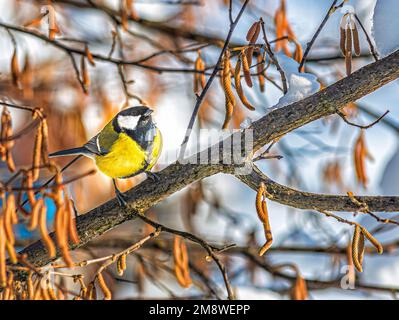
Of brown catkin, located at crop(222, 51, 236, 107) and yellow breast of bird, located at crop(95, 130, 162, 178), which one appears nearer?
brown catkin, located at crop(222, 51, 236, 107)

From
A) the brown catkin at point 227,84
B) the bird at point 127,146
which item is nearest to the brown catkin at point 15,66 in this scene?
the bird at point 127,146

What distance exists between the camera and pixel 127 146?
1344 mm

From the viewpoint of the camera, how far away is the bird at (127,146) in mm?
1317

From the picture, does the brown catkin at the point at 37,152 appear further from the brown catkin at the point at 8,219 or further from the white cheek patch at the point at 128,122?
the white cheek patch at the point at 128,122

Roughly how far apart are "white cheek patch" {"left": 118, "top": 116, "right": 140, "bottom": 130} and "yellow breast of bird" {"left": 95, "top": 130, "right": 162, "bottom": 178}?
0.10 ft

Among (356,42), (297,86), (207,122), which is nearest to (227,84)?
(297,86)

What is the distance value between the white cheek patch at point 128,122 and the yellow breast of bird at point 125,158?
0.03 meters

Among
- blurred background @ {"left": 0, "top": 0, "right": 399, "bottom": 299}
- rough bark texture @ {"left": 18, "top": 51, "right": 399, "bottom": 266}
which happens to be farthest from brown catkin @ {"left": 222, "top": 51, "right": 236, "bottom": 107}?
blurred background @ {"left": 0, "top": 0, "right": 399, "bottom": 299}

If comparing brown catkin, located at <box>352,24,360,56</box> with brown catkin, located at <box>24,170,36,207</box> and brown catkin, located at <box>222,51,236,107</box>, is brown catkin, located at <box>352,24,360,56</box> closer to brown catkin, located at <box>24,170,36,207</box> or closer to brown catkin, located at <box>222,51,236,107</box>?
brown catkin, located at <box>222,51,236,107</box>

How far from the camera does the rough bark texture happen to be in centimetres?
101

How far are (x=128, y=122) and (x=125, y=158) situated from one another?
11cm

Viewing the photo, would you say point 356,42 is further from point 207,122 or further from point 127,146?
point 207,122

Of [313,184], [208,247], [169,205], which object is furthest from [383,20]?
[169,205]

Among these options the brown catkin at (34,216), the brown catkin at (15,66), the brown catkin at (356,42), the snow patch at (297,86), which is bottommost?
the brown catkin at (34,216)
